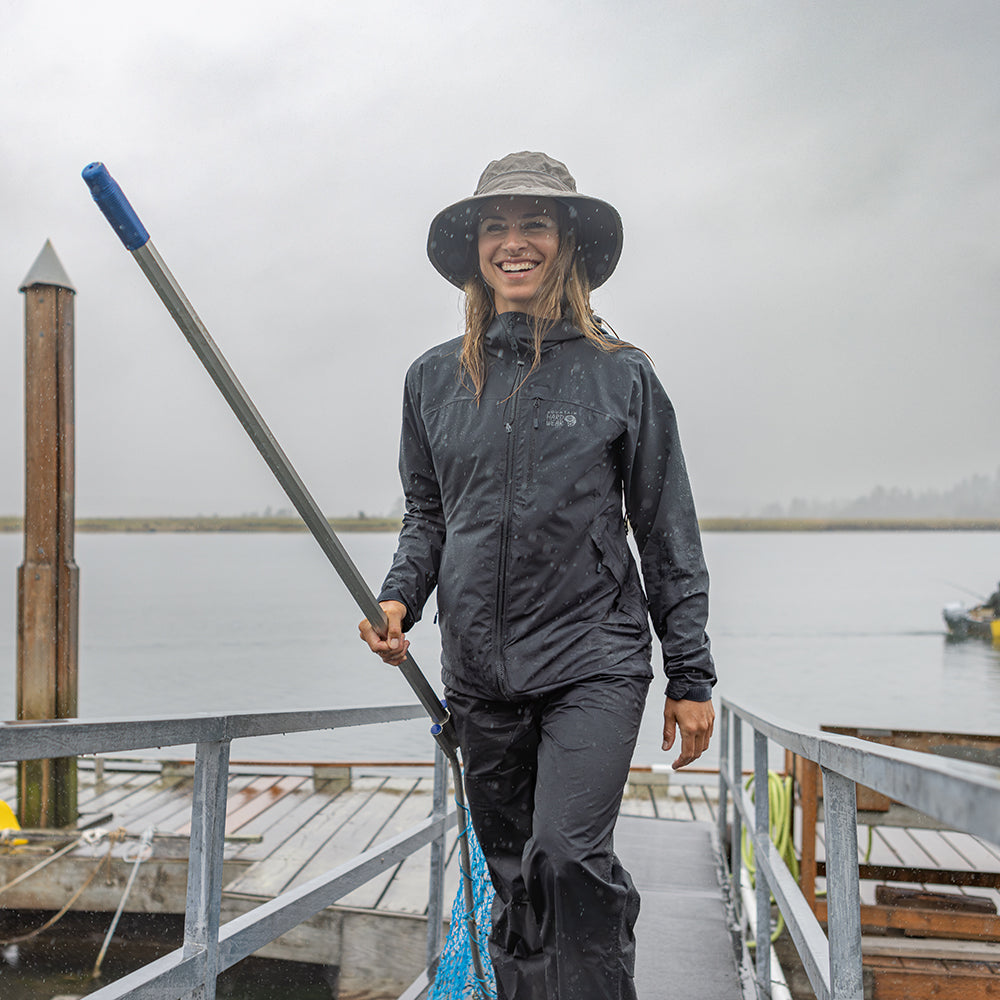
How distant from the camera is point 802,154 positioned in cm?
10600

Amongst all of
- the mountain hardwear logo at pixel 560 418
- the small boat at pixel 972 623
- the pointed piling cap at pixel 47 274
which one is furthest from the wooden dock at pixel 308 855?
the small boat at pixel 972 623

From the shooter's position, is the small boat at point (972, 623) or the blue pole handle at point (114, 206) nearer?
the blue pole handle at point (114, 206)

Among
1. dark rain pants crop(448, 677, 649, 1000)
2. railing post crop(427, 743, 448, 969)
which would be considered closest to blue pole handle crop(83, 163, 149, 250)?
dark rain pants crop(448, 677, 649, 1000)

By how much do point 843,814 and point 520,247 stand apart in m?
1.24

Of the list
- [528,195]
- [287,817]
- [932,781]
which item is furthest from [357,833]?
[932,781]

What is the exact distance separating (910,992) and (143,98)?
12.2ft

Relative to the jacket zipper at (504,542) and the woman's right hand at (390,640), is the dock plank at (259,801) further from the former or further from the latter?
the jacket zipper at (504,542)

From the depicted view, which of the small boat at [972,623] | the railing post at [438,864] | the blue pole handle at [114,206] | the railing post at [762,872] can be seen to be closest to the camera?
the blue pole handle at [114,206]

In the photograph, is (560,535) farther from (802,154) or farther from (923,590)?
(802,154)

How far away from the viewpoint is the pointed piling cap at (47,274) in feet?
15.6

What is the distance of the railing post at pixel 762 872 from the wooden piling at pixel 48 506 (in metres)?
3.70

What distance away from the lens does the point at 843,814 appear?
1.17 meters

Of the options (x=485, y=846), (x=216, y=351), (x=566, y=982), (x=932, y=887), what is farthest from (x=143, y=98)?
(x=932, y=887)

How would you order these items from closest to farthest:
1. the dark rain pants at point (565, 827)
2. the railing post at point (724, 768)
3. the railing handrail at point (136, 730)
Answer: the railing handrail at point (136, 730)
the dark rain pants at point (565, 827)
the railing post at point (724, 768)
